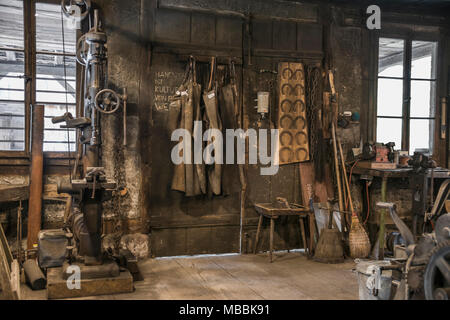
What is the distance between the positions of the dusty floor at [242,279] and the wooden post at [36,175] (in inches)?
27.6

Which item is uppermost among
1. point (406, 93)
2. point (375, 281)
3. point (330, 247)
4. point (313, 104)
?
point (406, 93)

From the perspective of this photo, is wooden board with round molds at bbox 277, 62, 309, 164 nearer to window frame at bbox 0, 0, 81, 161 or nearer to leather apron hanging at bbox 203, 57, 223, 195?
leather apron hanging at bbox 203, 57, 223, 195

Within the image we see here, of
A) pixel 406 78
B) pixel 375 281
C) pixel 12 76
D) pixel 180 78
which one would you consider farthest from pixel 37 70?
pixel 406 78

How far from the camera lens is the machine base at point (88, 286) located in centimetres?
354

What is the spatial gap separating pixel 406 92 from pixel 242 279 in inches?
128

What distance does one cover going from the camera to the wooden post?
14.3ft

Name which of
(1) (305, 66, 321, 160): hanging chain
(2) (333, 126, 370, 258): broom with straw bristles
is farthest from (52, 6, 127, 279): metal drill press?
(2) (333, 126, 370, 258): broom with straw bristles

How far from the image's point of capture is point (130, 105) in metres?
4.75

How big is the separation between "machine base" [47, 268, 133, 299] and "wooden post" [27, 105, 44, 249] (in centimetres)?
74

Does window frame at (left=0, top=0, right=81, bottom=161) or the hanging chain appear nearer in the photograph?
window frame at (left=0, top=0, right=81, bottom=161)

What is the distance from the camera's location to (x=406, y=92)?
564 cm

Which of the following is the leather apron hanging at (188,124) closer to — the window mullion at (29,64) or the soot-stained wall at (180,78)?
the soot-stained wall at (180,78)

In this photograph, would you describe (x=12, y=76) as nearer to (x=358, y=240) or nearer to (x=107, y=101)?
(x=107, y=101)
